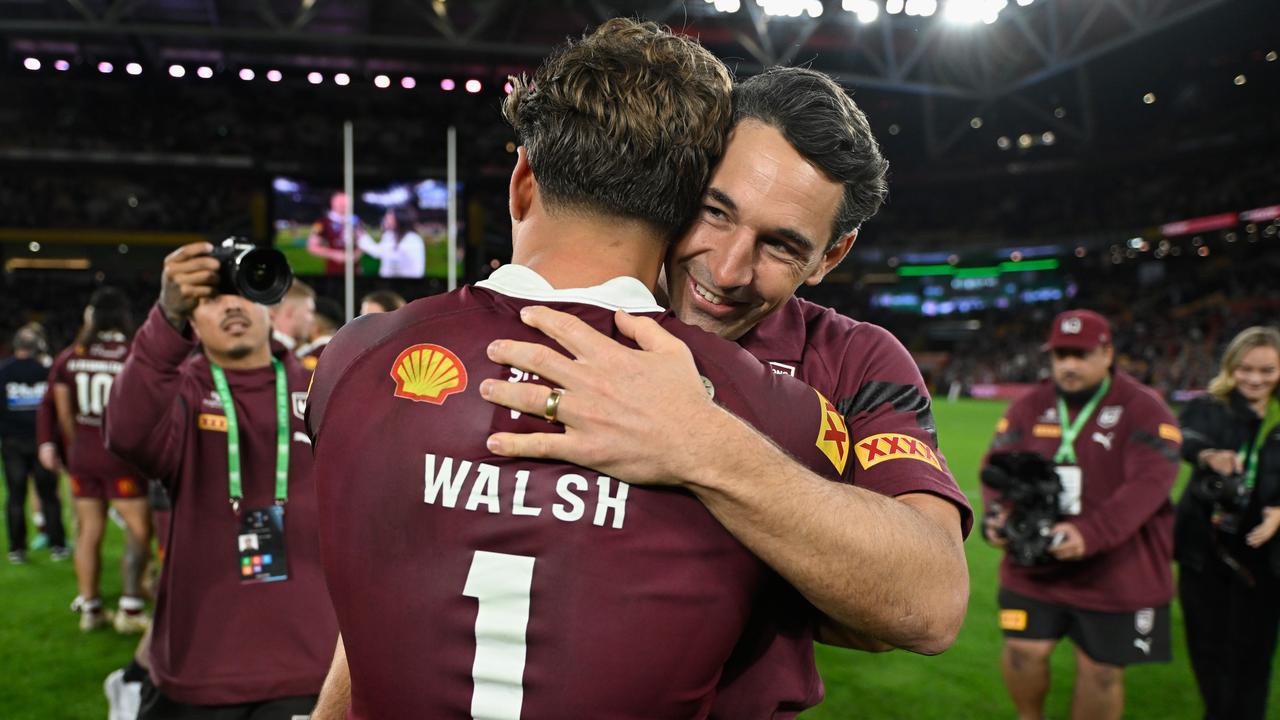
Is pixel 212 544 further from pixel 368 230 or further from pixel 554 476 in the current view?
pixel 368 230

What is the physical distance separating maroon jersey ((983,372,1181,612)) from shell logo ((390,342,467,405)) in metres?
4.00

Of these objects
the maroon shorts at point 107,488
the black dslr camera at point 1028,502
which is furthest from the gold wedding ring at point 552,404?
the maroon shorts at point 107,488

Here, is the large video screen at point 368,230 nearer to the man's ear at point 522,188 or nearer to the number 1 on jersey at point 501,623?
the man's ear at point 522,188

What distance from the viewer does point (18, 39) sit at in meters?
23.2

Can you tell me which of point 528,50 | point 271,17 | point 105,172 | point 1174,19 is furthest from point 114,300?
point 105,172

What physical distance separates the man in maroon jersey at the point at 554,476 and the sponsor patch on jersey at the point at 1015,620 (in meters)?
3.92

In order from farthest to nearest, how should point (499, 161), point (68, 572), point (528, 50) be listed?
1. point (499, 161)
2. point (528, 50)
3. point (68, 572)

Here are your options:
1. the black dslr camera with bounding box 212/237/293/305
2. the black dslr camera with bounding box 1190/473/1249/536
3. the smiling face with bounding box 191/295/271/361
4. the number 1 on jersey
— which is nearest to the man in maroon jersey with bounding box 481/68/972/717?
the number 1 on jersey

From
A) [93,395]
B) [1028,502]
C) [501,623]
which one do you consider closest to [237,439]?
[501,623]

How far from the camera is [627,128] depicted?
50.2 inches

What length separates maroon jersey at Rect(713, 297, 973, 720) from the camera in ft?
4.85

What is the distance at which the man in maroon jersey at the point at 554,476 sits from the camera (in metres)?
1.17

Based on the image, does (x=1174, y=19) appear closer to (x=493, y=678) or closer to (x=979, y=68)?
(x=979, y=68)

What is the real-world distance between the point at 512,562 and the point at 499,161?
106 ft
